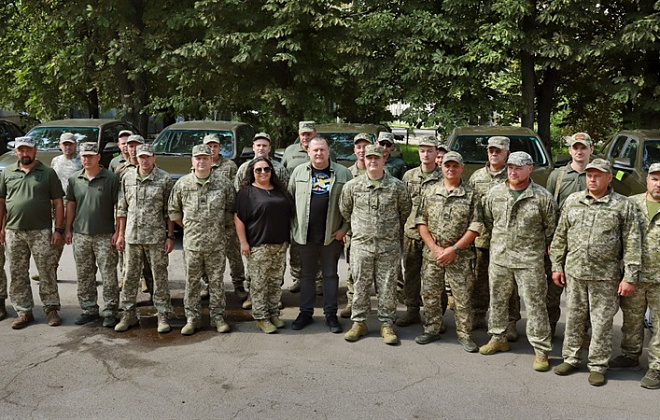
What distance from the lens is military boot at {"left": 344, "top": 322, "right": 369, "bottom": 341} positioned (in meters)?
6.63

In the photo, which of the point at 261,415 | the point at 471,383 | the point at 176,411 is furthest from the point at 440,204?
the point at 176,411

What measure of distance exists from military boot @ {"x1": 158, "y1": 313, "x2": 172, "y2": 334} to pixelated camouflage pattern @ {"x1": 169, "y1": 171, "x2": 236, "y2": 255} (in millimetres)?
790

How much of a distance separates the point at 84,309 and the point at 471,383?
407 centimetres

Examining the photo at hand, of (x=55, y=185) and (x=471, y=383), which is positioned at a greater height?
(x=55, y=185)

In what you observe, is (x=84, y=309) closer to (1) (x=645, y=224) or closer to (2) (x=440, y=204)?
(2) (x=440, y=204)

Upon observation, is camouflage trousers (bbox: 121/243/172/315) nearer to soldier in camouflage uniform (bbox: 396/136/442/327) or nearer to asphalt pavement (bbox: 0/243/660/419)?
asphalt pavement (bbox: 0/243/660/419)

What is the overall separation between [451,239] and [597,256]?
134 cm

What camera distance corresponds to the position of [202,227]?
6691mm

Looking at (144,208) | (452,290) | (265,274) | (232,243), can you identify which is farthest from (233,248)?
(452,290)

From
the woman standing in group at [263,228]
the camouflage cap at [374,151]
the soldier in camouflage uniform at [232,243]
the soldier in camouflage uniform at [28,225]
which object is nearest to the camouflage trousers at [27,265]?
the soldier in camouflage uniform at [28,225]

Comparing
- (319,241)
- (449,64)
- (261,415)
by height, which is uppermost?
(449,64)

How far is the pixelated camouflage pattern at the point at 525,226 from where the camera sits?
233 inches

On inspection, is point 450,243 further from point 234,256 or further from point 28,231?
point 28,231

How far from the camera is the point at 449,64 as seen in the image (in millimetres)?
14562
